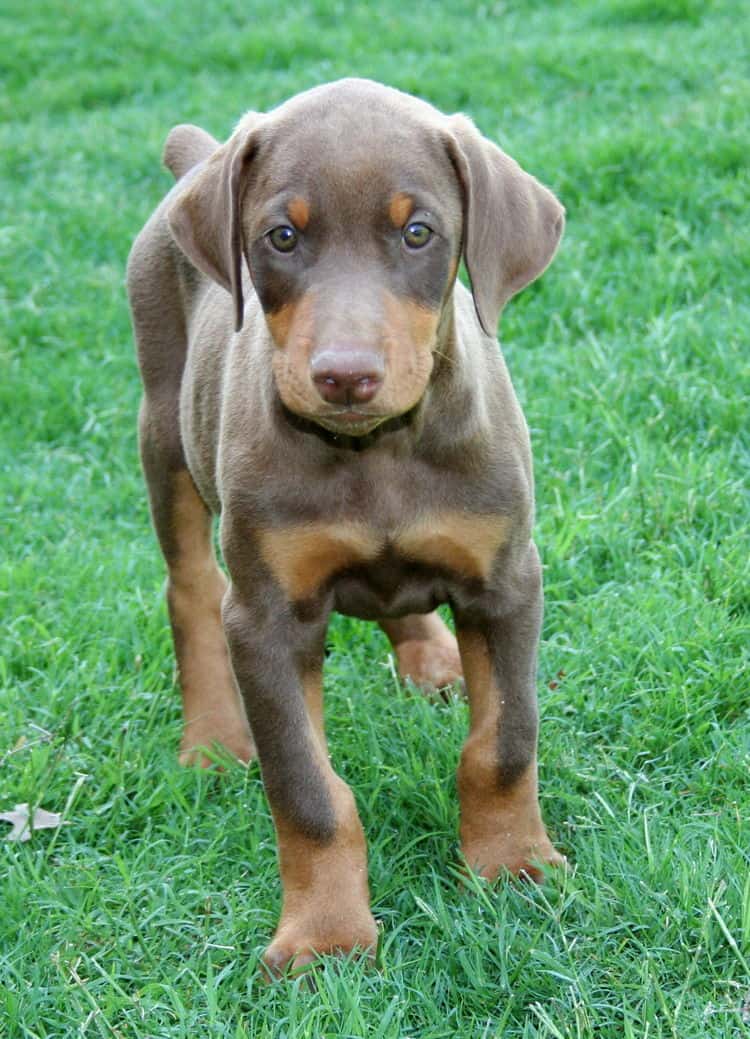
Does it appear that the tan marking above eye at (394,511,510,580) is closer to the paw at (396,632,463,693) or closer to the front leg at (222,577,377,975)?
the front leg at (222,577,377,975)

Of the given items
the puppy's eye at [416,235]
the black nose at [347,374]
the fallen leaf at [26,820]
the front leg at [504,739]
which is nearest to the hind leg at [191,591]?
the fallen leaf at [26,820]

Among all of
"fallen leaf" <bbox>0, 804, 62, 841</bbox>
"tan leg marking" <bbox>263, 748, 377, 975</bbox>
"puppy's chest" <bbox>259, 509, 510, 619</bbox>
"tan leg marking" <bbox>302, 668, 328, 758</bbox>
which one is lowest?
"fallen leaf" <bbox>0, 804, 62, 841</bbox>

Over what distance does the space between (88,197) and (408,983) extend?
235 inches

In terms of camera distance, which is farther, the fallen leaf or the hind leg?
the hind leg

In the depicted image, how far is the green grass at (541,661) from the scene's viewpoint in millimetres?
3465

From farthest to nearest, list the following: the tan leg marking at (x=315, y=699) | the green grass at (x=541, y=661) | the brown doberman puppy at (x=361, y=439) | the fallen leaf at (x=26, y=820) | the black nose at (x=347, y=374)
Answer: the fallen leaf at (x=26, y=820), the tan leg marking at (x=315, y=699), the green grass at (x=541, y=661), the brown doberman puppy at (x=361, y=439), the black nose at (x=347, y=374)

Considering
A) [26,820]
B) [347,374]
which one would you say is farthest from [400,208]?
[26,820]

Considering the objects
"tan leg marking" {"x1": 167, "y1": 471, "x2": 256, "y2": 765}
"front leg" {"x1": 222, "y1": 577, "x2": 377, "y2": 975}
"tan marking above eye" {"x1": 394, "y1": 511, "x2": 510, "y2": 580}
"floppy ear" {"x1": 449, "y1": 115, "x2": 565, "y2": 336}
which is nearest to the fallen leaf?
"tan leg marking" {"x1": 167, "y1": 471, "x2": 256, "y2": 765}

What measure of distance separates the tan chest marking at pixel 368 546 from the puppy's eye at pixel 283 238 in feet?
2.02

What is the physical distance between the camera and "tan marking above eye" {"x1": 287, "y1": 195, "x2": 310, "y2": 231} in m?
3.35

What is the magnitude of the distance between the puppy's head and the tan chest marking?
0.93 feet

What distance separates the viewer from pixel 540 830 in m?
3.89

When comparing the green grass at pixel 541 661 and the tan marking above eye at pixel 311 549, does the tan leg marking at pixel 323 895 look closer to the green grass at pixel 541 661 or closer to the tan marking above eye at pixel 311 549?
the green grass at pixel 541 661

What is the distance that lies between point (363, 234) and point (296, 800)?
1.27 meters
